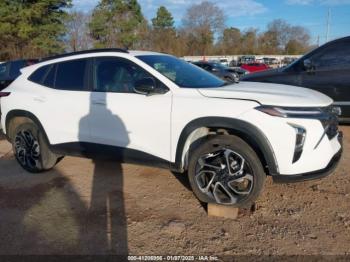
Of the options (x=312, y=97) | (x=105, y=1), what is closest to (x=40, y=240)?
(x=312, y=97)

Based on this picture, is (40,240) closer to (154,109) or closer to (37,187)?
(37,187)

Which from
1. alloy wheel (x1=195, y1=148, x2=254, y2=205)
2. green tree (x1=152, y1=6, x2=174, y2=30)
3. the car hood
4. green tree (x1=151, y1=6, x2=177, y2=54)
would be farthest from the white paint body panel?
green tree (x1=152, y1=6, x2=174, y2=30)

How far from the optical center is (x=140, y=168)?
4973 mm

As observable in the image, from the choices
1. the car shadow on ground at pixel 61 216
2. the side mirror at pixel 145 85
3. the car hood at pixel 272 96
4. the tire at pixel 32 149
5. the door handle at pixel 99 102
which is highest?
the side mirror at pixel 145 85

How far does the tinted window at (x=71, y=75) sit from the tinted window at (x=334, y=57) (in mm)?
4348

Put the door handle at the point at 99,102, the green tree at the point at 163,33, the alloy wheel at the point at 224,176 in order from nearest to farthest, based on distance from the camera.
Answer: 1. the alloy wheel at the point at 224,176
2. the door handle at the point at 99,102
3. the green tree at the point at 163,33

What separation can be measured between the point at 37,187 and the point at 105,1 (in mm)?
53953

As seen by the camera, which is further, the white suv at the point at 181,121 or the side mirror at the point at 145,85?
the side mirror at the point at 145,85

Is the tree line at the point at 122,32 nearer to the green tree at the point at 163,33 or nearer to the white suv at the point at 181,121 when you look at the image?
the green tree at the point at 163,33

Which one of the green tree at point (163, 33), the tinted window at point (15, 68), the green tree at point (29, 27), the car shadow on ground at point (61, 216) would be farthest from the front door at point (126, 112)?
the green tree at point (163, 33)

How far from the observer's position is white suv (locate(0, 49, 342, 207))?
327 cm

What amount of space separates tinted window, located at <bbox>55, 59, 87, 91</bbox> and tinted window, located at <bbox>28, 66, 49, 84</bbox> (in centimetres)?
26

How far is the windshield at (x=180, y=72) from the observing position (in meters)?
3.91

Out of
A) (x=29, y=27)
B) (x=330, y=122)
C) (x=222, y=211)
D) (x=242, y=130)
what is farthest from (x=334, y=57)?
(x=29, y=27)
